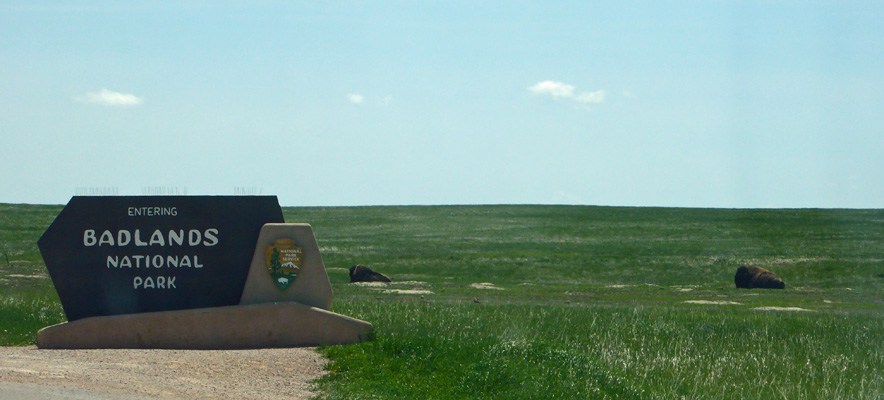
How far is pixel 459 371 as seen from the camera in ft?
44.0

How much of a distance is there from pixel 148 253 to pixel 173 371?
14.5 feet

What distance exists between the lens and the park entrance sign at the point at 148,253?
16766 mm

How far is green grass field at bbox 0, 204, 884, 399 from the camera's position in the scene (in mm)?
13883

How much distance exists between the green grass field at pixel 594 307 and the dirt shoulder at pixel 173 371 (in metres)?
0.70

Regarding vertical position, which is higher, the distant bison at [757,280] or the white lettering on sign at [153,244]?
the white lettering on sign at [153,244]

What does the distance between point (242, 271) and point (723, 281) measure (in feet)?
112

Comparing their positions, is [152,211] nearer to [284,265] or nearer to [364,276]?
[284,265]

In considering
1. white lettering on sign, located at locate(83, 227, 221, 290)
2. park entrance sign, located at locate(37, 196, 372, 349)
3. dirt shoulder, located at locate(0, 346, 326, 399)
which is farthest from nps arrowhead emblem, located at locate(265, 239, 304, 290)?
dirt shoulder, located at locate(0, 346, 326, 399)

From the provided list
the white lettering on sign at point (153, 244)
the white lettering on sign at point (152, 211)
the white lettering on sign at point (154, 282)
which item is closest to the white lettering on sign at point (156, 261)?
the white lettering on sign at point (153, 244)

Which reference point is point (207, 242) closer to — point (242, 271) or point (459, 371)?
point (242, 271)

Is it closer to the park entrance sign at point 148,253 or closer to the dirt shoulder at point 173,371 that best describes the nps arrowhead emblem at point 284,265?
the park entrance sign at point 148,253

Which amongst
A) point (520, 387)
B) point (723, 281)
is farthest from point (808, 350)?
point (723, 281)

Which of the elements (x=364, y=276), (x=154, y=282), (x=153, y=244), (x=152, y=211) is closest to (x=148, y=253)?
(x=153, y=244)

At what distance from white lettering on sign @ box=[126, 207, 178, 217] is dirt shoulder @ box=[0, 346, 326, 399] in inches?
113
